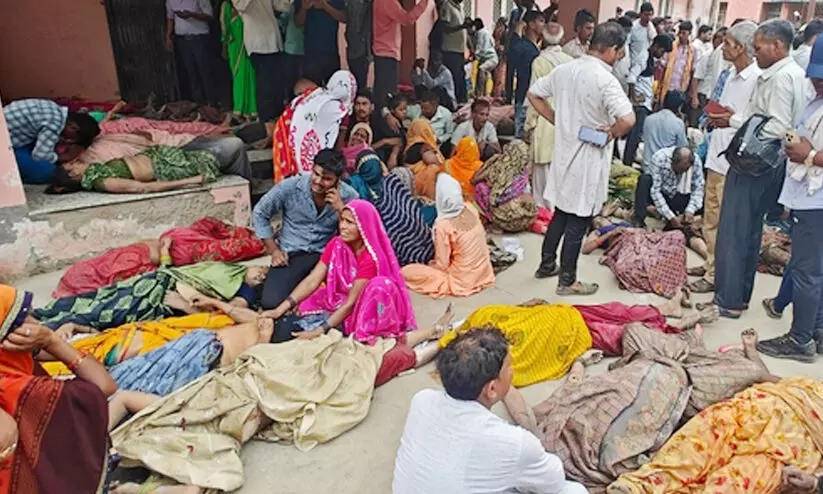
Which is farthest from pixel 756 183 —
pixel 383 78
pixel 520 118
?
pixel 383 78

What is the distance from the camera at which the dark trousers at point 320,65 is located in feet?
21.6

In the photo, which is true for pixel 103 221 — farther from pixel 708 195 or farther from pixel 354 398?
pixel 708 195

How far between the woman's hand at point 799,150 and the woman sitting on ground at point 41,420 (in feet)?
10.9

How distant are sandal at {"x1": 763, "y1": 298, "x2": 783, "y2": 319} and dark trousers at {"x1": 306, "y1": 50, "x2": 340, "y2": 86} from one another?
187 inches

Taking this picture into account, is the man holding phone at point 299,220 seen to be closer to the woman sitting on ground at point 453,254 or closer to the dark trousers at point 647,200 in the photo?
the woman sitting on ground at point 453,254

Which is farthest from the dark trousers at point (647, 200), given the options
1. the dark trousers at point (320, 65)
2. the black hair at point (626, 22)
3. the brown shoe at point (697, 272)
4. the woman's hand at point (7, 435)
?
the woman's hand at point (7, 435)

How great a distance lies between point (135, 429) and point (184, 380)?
388mm

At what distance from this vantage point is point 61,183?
4.56m

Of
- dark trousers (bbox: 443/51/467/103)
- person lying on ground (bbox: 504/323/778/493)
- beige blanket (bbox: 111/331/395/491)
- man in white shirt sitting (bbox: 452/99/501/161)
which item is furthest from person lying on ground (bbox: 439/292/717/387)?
dark trousers (bbox: 443/51/467/103)

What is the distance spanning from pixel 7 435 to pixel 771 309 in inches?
164

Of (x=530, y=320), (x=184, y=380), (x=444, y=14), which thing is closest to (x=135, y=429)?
(x=184, y=380)

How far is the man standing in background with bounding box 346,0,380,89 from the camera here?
6.56 m

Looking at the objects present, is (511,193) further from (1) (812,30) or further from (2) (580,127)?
(1) (812,30)

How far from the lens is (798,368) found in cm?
329
